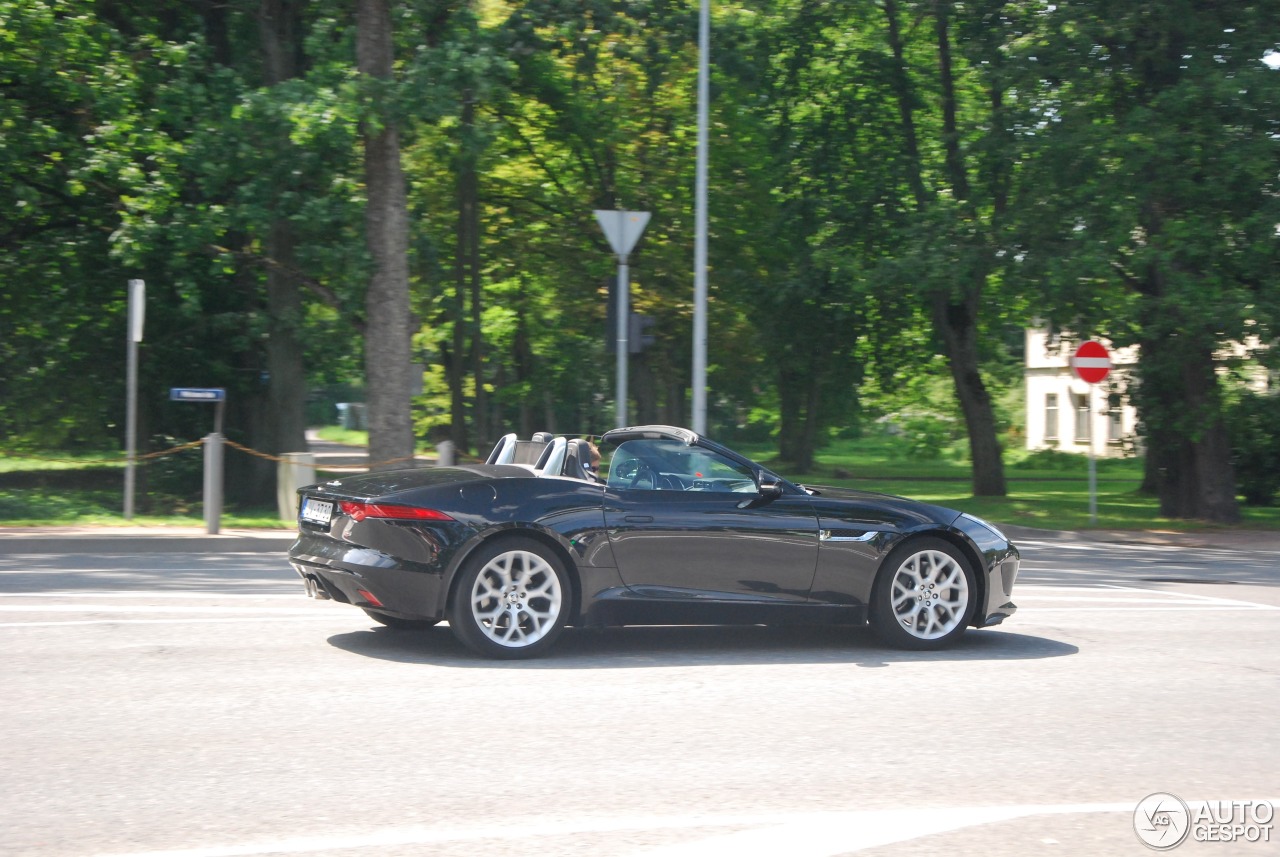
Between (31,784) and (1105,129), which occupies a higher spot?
(1105,129)

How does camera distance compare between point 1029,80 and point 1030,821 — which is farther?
point 1029,80

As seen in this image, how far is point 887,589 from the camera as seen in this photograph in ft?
27.3

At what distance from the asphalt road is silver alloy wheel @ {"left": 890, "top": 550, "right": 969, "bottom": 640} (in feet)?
0.74

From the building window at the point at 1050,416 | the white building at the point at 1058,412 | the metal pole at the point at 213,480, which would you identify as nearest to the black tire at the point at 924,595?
the metal pole at the point at 213,480

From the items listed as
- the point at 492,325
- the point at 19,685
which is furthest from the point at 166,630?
the point at 492,325

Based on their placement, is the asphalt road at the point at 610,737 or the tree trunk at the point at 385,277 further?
the tree trunk at the point at 385,277

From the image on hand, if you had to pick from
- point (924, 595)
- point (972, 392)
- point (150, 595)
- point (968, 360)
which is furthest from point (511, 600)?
point (972, 392)

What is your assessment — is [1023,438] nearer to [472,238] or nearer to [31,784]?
[472,238]

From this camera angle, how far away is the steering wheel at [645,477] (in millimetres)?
8125

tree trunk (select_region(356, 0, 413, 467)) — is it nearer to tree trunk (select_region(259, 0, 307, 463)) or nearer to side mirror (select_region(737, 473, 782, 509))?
tree trunk (select_region(259, 0, 307, 463))

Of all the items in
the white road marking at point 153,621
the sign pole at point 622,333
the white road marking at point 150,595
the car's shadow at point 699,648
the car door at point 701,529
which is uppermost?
the sign pole at point 622,333

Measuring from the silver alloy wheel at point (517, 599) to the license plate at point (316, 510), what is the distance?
106 centimetres

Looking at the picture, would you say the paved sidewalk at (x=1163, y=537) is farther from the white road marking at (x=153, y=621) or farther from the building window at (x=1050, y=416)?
the building window at (x=1050, y=416)

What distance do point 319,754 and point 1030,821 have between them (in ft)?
9.13
